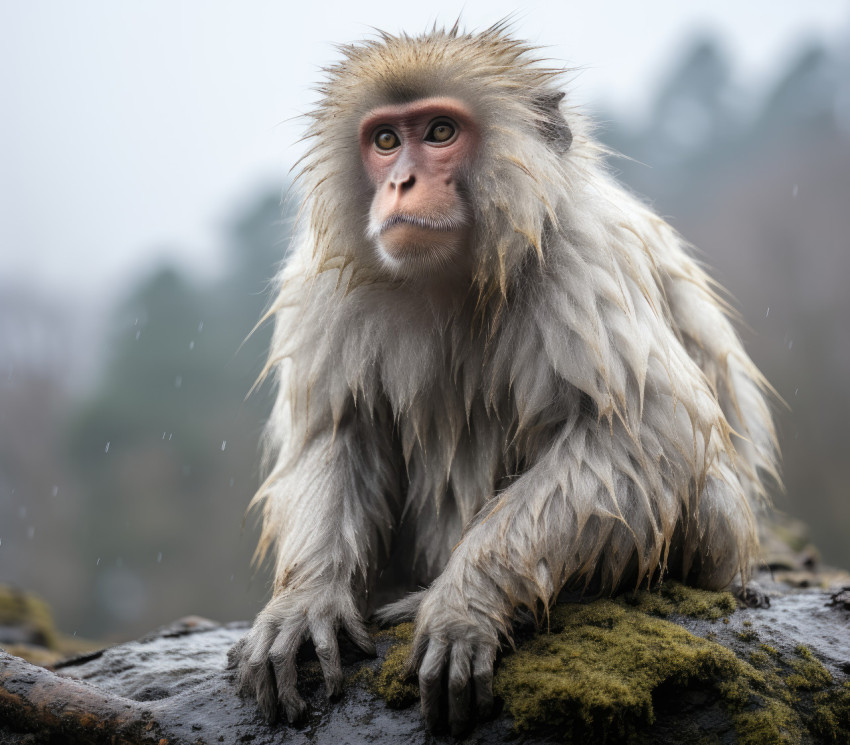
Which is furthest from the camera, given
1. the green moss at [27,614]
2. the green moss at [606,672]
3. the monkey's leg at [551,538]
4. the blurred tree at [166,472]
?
the blurred tree at [166,472]

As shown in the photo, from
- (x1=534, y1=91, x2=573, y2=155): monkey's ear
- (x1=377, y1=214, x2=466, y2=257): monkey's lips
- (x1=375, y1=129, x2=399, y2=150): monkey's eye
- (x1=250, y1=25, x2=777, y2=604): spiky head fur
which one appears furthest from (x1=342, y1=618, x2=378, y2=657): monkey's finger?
(x1=534, y1=91, x2=573, y2=155): monkey's ear

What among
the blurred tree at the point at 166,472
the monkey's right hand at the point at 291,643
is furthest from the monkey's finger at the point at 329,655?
the blurred tree at the point at 166,472

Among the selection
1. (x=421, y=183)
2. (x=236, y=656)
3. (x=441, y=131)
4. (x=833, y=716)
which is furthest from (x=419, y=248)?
(x=833, y=716)

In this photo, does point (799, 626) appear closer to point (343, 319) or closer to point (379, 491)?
point (379, 491)

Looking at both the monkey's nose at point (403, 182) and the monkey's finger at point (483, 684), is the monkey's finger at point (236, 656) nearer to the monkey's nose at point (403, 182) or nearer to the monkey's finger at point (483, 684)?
the monkey's finger at point (483, 684)

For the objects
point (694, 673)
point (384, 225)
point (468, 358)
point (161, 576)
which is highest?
point (384, 225)

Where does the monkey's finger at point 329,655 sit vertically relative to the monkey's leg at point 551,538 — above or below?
below

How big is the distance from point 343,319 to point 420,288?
1.15 ft

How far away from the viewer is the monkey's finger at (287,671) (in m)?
2.62

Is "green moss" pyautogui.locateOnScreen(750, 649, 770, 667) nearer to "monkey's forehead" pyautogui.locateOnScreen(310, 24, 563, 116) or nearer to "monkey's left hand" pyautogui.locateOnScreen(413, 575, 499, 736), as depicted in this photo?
"monkey's left hand" pyautogui.locateOnScreen(413, 575, 499, 736)

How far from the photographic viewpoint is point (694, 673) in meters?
2.58

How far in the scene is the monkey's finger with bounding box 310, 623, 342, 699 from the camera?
2.68 m

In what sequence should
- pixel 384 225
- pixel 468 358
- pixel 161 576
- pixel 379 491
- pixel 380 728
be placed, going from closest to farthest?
pixel 380 728, pixel 384 225, pixel 468 358, pixel 379 491, pixel 161 576

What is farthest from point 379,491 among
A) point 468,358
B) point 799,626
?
point 799,626
